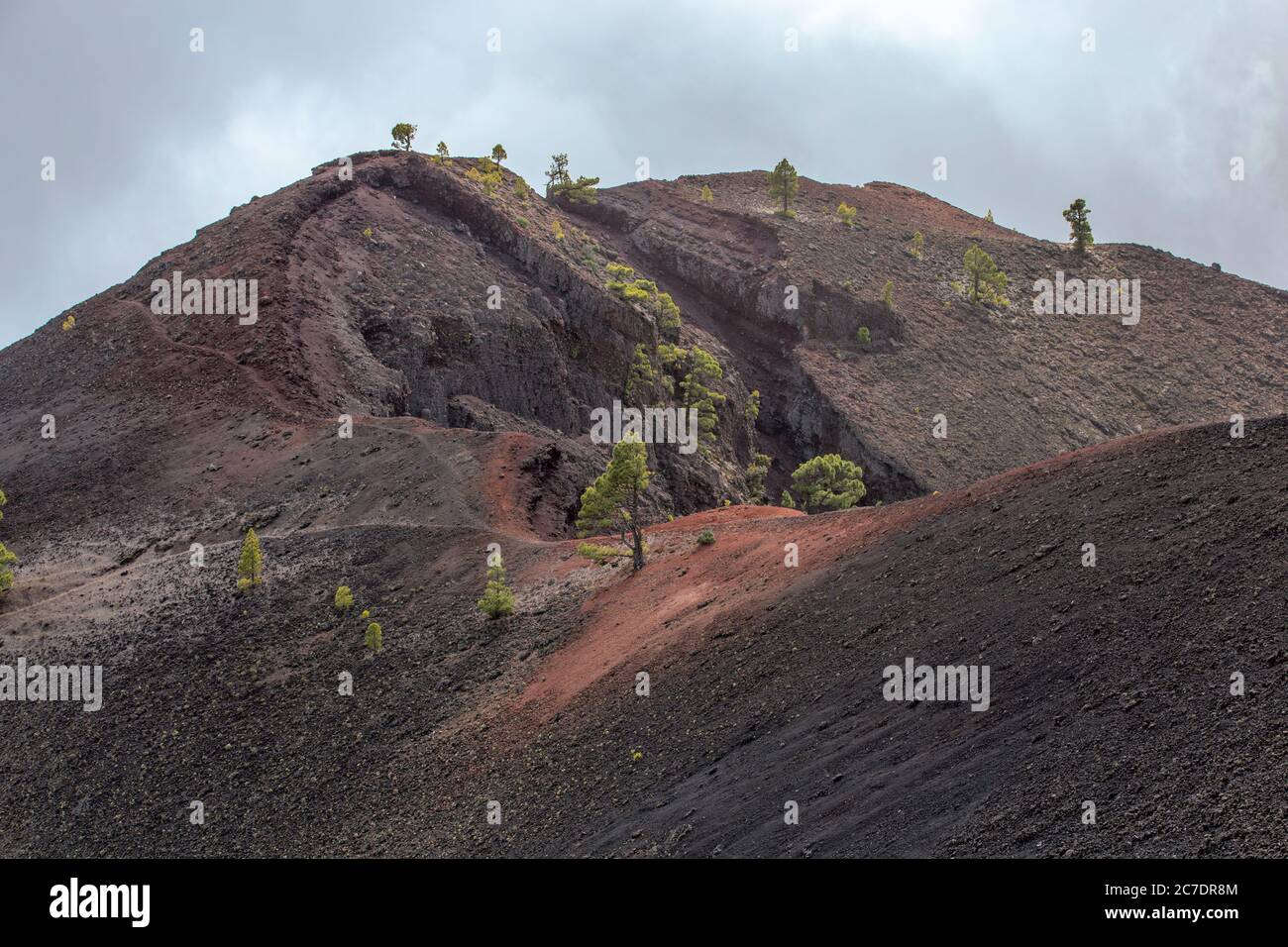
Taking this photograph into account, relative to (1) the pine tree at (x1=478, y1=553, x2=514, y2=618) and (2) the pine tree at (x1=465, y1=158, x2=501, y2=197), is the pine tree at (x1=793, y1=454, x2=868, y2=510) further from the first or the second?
(1) the pine tree at (x1=478, y1=553, x2=514, y2=618)

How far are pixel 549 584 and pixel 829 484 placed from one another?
30.9 m

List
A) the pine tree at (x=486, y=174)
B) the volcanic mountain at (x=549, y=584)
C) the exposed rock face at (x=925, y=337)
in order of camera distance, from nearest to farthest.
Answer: the volcanic mountain at (x=549, y=584) < the exposed rock face at (x=925, y=337) < the pine tree at (x=486, y=174)

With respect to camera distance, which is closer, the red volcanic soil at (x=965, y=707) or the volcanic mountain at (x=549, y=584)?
the red volcanic soil at (x=965, y=707)

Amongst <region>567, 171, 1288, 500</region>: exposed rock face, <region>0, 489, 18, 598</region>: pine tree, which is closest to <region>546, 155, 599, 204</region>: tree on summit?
<region>567, 171, 1288, 500</region>: exposed rock face

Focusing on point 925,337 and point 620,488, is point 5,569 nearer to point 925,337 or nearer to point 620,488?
point 620,488

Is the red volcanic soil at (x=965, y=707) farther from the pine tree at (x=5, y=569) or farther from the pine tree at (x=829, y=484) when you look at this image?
the pine tree at (x=829, y=484)

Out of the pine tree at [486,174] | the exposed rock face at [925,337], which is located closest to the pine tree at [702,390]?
the exposed rock face at [925,337]

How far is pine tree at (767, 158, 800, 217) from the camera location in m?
104

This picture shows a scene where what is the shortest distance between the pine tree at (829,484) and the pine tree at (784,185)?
1555 inches

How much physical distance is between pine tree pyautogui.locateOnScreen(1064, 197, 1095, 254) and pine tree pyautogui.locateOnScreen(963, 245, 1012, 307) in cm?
872

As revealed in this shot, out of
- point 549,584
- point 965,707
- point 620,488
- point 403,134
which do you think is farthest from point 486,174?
point 965,707

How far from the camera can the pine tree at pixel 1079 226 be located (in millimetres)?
102062

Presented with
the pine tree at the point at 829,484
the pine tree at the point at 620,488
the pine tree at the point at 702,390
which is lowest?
the pine tree at the point at 620,488

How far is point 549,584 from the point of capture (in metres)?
40.2
